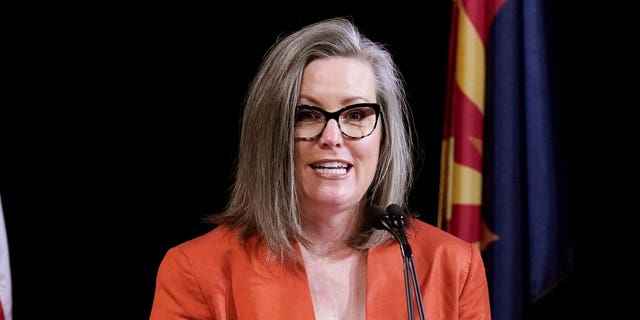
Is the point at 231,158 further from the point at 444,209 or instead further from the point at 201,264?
the point at 201,264

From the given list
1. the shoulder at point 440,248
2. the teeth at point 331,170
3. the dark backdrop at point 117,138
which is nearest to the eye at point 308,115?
the teeth at point 331,170

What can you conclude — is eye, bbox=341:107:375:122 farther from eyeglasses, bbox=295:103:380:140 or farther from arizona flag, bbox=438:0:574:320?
arizona flag, bbox=438:0:574:320

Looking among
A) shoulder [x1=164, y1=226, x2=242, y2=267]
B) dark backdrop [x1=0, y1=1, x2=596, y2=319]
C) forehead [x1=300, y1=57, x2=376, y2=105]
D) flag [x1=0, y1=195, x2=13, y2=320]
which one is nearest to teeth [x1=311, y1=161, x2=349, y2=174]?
→ forehead [x1=300, y1=57, x2=376, y2=105]

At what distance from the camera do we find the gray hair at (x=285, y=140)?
4.87 feet

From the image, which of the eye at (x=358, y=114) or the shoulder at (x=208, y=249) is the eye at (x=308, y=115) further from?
the shoulder at (x=208, y=249)

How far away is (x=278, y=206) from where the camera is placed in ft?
5.03

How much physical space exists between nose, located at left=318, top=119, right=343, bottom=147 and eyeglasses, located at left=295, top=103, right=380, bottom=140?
0.01 m

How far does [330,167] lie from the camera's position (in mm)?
1474

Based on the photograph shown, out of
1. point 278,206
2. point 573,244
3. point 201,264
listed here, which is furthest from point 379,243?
point 573,244

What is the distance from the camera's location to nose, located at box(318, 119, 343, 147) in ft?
4.72

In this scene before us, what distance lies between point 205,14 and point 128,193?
615 millimetres

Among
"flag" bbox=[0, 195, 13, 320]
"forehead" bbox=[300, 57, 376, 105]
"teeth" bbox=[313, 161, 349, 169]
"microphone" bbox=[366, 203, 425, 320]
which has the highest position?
"forehead" bbox=[300, 57, 376, 105]

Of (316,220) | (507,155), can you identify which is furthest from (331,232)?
(507,155)

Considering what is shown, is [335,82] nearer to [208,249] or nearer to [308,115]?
[308,115]
